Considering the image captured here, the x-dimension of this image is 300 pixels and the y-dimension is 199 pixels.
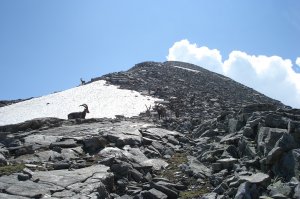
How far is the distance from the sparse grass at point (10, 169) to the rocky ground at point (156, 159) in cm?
4

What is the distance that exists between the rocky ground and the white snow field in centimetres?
1391

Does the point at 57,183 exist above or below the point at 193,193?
above

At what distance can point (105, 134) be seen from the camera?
25.6 m

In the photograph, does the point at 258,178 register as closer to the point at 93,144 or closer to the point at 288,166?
the point at 288,166


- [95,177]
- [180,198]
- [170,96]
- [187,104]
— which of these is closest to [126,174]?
[95,177]

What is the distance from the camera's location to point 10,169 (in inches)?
690

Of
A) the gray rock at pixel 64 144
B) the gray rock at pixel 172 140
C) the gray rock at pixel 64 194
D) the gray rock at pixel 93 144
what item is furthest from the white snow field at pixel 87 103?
the gray rock at pixel 64 194

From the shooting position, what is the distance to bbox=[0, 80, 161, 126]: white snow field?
46.2 meters

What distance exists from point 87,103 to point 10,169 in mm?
36397

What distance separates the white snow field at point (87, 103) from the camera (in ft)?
151

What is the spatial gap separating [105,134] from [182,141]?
570cm

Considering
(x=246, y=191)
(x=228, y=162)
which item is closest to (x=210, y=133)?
(x=228, y=162)

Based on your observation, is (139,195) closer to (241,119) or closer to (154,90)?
(241,119)

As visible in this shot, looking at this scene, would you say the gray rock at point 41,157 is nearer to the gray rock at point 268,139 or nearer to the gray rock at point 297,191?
the gray rock at point 268,139
